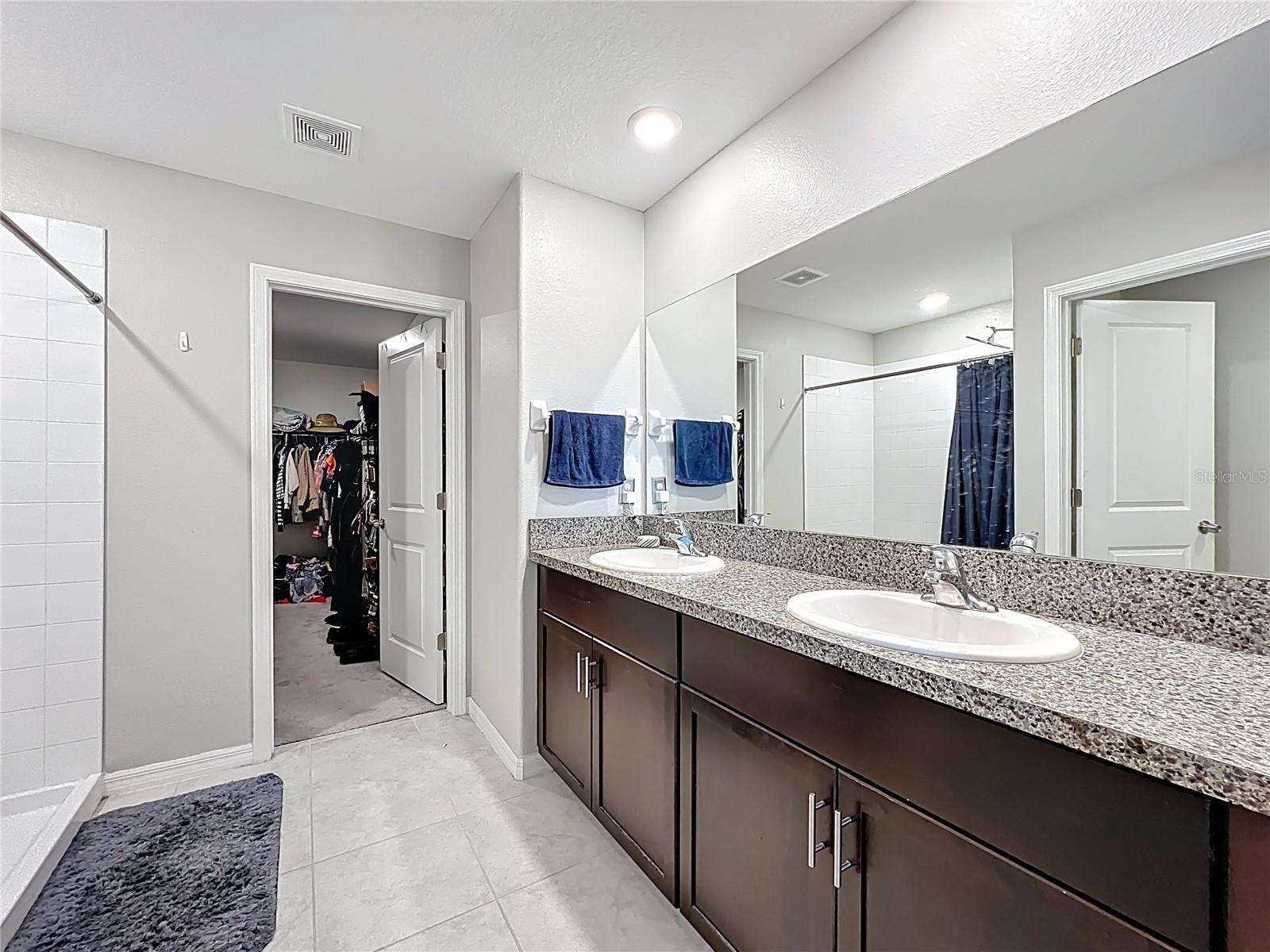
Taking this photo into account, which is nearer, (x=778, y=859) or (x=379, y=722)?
(x=778, y=859)

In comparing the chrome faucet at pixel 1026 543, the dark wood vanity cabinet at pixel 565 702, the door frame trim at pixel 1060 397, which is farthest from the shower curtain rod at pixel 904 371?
the dark wood vanity cabinet at pixel 565 702

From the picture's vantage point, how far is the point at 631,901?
1.58 m

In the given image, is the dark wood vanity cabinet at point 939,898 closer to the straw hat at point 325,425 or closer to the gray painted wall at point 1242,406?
the gray painted wall at point 1242,406

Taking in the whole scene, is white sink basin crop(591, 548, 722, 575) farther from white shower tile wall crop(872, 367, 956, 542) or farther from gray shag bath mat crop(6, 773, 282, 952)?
gray shag bath mat crop(6, 773, 282, 952)

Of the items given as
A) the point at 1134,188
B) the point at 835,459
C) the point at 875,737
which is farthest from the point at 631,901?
the point at 1134,188

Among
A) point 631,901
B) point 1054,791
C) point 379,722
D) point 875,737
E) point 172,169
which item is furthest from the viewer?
point 379,722

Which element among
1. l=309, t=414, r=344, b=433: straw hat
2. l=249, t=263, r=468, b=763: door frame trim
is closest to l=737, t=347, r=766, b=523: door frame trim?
l=249, t=263, r=468, b=763: door frame trim

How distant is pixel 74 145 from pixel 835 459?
292 cm

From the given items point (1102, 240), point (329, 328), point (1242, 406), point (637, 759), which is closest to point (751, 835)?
point (637, 759)

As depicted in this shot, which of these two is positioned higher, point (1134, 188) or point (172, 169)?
point (172, 169)

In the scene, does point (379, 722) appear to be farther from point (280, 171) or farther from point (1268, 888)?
point (1268, 888)

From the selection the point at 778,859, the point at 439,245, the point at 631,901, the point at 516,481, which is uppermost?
the point at 439,245

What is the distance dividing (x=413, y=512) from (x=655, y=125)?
2.25 metres

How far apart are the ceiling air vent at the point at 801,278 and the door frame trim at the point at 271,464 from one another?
164 cm
